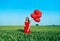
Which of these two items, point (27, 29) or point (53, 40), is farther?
point (27, 29)

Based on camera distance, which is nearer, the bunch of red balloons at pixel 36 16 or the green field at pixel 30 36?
the green field at pixel 30 36

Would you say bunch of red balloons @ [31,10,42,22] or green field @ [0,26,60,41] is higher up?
bunch of red balloons @ [31,10,42,22]

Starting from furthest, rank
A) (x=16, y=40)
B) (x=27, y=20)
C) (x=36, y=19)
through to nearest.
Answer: (x=27, y=20) < (x=36, y=19) < (x=16, y=40)

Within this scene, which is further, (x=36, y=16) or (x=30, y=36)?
(x=36, y=16)

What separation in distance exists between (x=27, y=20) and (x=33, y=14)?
116 cm

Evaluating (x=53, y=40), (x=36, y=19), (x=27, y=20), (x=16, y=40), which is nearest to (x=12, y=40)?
(x=16, y=40)

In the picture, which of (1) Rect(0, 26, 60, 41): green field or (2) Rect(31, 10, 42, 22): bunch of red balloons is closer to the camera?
(1) Rect(0, 26, 60, 41): green field

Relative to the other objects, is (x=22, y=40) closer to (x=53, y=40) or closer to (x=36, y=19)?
(x=53, y=40)

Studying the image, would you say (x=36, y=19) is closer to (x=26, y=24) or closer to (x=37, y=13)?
(x=37, y=13)

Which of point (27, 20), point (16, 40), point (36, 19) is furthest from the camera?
point (27, 20)

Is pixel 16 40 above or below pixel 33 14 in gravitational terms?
below

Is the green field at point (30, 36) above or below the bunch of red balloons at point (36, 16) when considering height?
below

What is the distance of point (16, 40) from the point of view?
10711mm

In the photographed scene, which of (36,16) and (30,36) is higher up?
(36,16)
